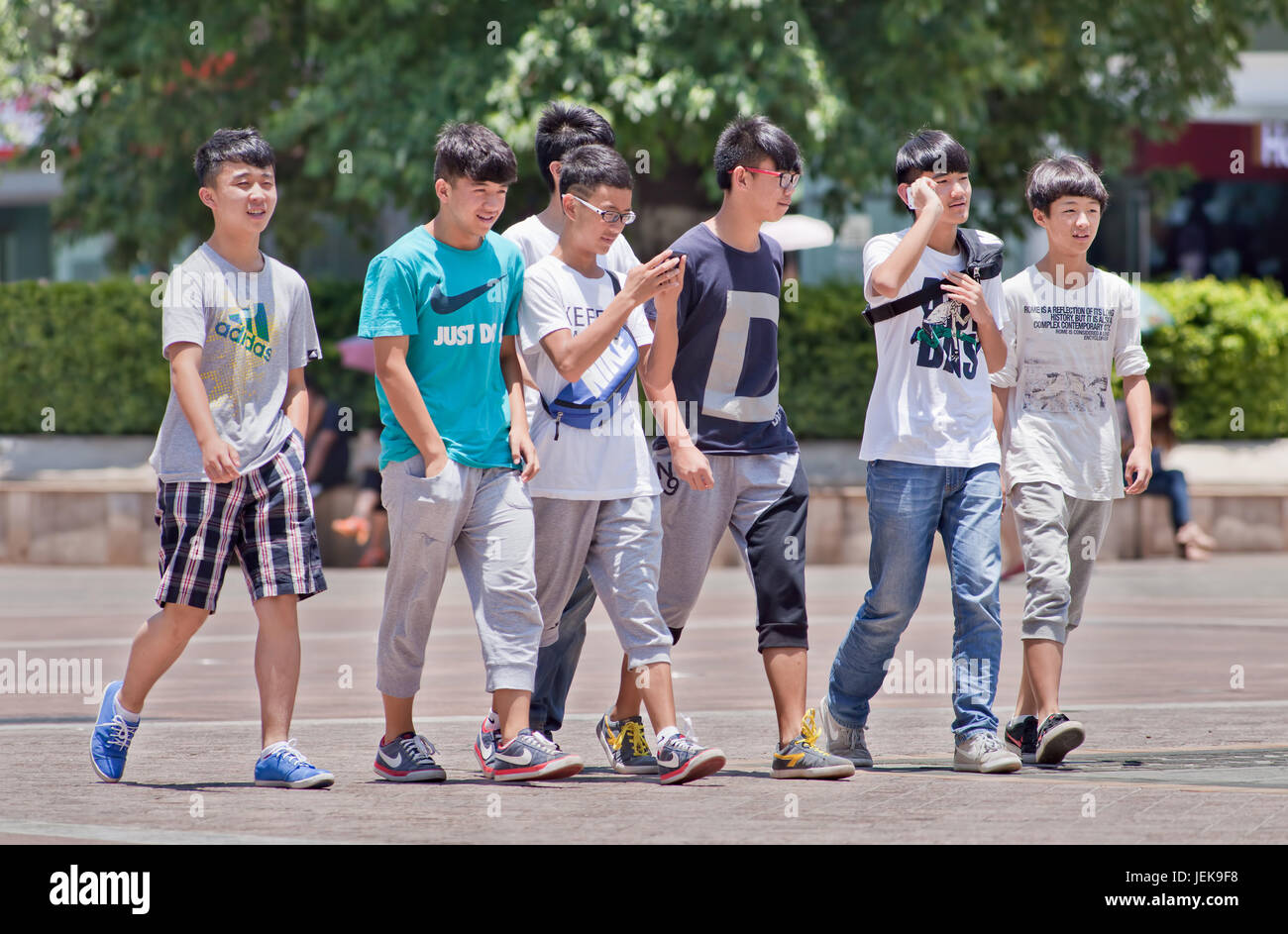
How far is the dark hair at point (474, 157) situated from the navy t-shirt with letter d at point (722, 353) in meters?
0.57

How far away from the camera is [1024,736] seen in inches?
249

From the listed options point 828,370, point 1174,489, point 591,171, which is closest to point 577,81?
point 828,370

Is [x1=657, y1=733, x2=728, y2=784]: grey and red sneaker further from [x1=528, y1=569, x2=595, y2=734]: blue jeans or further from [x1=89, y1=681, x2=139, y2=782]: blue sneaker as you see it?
[x1=89, y1=681, x2=139, y2=782]: blue sneaker

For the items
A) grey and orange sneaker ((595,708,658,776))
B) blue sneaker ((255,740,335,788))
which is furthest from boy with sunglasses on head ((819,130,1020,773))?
blue sneaker ((255,740,335,788))

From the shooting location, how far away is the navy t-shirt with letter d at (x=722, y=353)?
594 cm

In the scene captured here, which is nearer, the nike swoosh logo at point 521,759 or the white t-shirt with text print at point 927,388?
the nike swoosh logo at point 521,759

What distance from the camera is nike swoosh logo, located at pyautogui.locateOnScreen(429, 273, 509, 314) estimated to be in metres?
5.74

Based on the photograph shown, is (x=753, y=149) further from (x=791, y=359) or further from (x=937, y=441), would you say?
(x=791, y=359)

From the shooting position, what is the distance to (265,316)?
581 cm

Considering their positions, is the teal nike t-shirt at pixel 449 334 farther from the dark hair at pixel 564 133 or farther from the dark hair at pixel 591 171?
the dark hair at pixel 564 133

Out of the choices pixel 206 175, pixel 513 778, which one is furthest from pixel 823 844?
pixel 206 175
